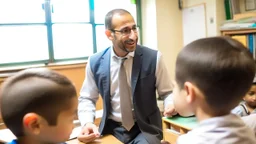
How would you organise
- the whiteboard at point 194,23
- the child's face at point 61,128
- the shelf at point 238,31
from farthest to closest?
the whiteboard at point 194,23 < the shelf at point 238,31 < the child's face at point 61,128

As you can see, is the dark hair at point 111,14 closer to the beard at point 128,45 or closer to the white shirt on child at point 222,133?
the beard at point 128,45

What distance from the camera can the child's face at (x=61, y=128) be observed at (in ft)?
2.54

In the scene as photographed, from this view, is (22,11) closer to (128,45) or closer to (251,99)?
(128,45)

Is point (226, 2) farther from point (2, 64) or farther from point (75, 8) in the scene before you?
point (2, 64)

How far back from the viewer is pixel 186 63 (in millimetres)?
746

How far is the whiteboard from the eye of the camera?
375cm

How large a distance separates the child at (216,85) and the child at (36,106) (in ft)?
1.22

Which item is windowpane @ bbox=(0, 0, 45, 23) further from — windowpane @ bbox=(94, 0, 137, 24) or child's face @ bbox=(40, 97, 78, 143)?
child's face @ bbox=(40, 97, 78, 143)

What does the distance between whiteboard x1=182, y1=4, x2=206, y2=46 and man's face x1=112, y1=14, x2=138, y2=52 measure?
227 centimetres

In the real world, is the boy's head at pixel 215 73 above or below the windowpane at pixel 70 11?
below

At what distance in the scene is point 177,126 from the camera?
193cm

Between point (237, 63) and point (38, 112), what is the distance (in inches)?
22.6

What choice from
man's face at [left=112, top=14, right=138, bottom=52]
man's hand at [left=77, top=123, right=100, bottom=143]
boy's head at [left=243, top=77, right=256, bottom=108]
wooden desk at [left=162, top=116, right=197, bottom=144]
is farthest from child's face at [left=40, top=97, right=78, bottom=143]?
boy's head at [left=243, top=77, right=256, bottom=108]

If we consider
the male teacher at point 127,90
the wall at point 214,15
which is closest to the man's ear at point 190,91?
the male teacher at point 127,90
